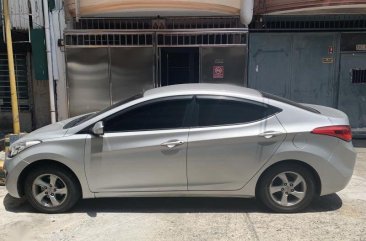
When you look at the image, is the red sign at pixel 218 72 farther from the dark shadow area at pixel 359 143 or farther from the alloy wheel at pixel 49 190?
the alloy wheel at pixel 49 190

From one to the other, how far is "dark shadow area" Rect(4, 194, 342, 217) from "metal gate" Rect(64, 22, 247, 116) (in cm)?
427

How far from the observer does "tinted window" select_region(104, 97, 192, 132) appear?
17.0 ft

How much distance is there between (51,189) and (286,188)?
2802mm

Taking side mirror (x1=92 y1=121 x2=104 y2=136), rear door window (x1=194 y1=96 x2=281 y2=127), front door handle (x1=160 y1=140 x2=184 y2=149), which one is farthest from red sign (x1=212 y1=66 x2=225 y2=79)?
side mirror (x1=92 y1=121 x2=104 y2=136)

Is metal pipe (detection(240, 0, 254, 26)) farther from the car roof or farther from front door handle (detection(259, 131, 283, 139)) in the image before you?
front door handle (detection(259, 131, 283, 139))

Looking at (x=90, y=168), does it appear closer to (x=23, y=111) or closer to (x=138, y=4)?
(x=138, y=4)

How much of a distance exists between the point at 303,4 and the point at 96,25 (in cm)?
468

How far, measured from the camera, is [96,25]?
33.5ft

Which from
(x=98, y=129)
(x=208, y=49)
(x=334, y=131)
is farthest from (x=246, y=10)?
(x=98, y=129)

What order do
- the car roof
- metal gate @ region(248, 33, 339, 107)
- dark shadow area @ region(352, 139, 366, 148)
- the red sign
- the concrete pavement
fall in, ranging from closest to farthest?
the concrete pavement
the car roof
dark shadow area @ region(352, 139, 366, 148)
the red sign
metal gate @ region(248, 33, 339, 107)

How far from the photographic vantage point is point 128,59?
31.9 ft

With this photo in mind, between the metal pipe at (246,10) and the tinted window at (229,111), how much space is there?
4773 millimetres

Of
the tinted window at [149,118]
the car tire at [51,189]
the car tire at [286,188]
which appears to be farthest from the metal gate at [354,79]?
the car tire at [51,189]

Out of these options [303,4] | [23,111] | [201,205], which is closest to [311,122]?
[201,205]
